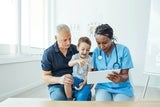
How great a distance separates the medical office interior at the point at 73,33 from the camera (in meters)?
3.02

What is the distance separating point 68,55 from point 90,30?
2418mm

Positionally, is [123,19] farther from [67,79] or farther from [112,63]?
[67,79]

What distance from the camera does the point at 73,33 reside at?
13.3ft

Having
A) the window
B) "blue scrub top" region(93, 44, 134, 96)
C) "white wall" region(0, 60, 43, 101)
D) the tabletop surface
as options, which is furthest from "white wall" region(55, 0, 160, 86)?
the tabletop surface

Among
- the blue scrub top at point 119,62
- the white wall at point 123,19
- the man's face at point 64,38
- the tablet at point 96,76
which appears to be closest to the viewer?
the tablet at point 96,76

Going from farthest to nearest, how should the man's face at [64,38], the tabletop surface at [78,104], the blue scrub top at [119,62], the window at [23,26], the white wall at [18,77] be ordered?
the window at [23,26], the white wall at [18,77], the blue scrub top at [119,62], the man's face at [64,38], the tabletop surface at [78,104]

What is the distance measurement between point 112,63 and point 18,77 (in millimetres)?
1748

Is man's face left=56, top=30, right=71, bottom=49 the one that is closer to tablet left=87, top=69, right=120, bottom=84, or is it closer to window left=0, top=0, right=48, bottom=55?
tablet left=87, top=69, right=120, bottom=84

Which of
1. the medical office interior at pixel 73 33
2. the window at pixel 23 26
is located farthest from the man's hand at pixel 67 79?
the window at pixel 23 26

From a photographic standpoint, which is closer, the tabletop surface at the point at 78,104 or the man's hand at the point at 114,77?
the tabletop surface at the point at 78,104

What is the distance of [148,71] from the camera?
3.17m

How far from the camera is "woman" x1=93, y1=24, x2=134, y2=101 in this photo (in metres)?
1.55

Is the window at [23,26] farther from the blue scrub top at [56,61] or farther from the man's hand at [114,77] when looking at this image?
the man's hand at [114,77]

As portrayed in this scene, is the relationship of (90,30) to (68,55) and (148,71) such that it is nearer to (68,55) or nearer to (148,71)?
(148,71)
